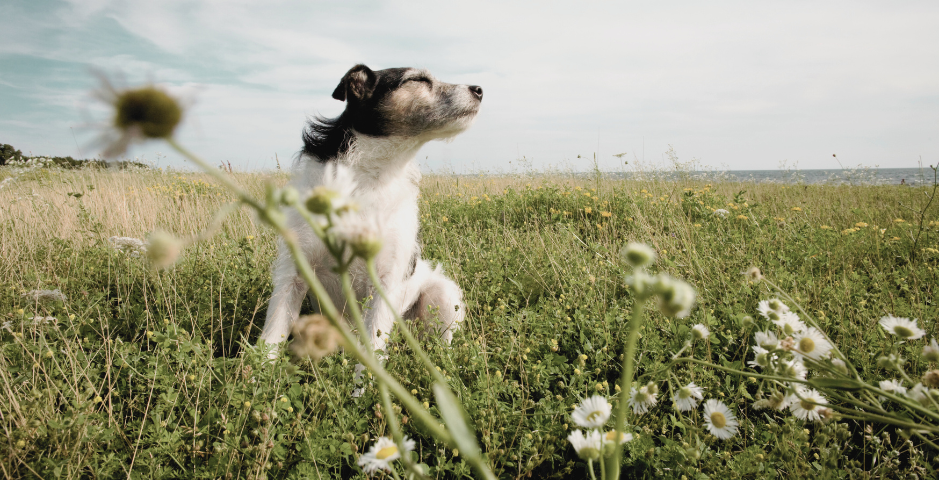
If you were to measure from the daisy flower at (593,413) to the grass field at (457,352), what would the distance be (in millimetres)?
403

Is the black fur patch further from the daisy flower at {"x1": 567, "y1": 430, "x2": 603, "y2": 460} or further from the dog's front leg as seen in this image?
the daisy flower at {"x1": 567, "y1": 430, "x2": 603, "y2": 460}

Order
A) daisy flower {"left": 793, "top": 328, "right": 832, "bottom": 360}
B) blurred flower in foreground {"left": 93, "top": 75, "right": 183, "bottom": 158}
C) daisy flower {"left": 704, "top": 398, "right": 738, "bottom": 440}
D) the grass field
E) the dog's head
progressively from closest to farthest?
1. blurred flower in foreground {"left": 93, "top": 75, "right": 183, "bottom": 158}
2. daisy flower {"left": 793, "top": 328, "right": 832, "bottom": 360}
3. daisy flower {"left": 704, "top": 398, "right": 738, "bottom": 440}
4. the grass field
5. the dog's head

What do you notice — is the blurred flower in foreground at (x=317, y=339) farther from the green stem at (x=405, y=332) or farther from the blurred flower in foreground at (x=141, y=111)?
the blurred flower in foreground at (x=141, y=111)

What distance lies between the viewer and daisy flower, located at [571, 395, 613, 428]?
811mm

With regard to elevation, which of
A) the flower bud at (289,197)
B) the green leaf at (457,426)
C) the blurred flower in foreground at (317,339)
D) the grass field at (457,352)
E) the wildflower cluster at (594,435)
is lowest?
the grass field at (457,352)

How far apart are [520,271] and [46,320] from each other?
2.74 meters

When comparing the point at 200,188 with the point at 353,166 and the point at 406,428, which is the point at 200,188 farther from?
the point at 406,428

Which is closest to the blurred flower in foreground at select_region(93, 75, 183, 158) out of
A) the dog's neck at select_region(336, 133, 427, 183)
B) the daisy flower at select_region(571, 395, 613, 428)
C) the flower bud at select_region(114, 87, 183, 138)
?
the flower bud at select_region(114, 87, 183, 138)

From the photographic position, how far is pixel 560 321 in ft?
8.16

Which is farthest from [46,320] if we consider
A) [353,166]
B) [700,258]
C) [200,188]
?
[200,188]

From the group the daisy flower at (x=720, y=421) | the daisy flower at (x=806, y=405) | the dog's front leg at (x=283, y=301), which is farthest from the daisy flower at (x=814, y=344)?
the dog's front leg at (x=283, y=301)

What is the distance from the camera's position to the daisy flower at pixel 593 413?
0.81 meters

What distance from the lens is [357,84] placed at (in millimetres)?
3135

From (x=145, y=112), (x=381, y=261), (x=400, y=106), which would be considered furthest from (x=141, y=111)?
(x=400, y=106)
